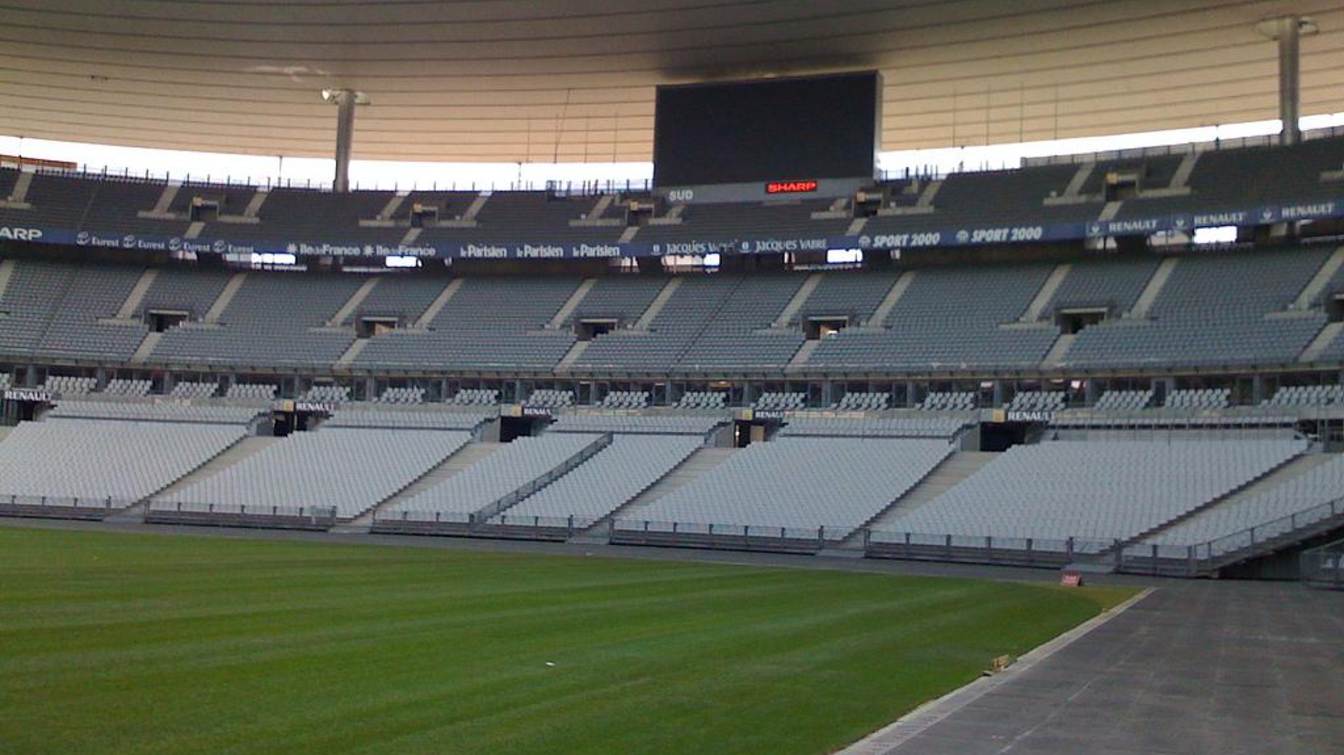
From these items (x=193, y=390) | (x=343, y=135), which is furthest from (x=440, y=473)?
(x=343, y=135)

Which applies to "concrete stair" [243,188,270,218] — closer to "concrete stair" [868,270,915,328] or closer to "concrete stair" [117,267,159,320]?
"concrete stair" [117,267,159,320]

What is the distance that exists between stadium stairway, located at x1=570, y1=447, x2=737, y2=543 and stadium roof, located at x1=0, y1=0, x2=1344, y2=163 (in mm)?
16668

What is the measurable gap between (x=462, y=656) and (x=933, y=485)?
117ft

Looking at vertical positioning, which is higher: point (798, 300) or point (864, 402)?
point (798, 300)

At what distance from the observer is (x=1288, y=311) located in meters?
51.6

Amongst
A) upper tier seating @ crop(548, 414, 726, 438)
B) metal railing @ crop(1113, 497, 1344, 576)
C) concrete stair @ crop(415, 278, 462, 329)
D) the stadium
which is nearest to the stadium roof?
the stadium

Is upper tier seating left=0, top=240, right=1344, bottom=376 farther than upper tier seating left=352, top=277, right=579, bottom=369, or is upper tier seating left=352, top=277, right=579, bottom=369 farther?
upper tier seating left=352, top=277, right=579, bottom=369

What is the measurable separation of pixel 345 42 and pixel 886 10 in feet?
73.7

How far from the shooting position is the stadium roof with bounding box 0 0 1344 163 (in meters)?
51.0

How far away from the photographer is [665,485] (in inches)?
2056

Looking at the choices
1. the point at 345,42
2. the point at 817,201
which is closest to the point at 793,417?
the point at 817,201

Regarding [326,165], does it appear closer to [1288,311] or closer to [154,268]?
[154,268]

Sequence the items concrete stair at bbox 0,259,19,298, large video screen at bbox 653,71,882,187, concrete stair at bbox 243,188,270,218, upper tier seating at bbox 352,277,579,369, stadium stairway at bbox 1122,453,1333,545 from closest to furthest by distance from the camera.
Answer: stadium stairway at bbox 1122,453,1333,545, large video screen at bbox 653,71,882,187, upper tier seating at bbox 352,277,579,369, concrete stair at bbox 0,259,19,298, concrete stair at bbox 243,188,270,218

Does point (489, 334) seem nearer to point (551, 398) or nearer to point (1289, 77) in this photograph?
point (551, 398)
